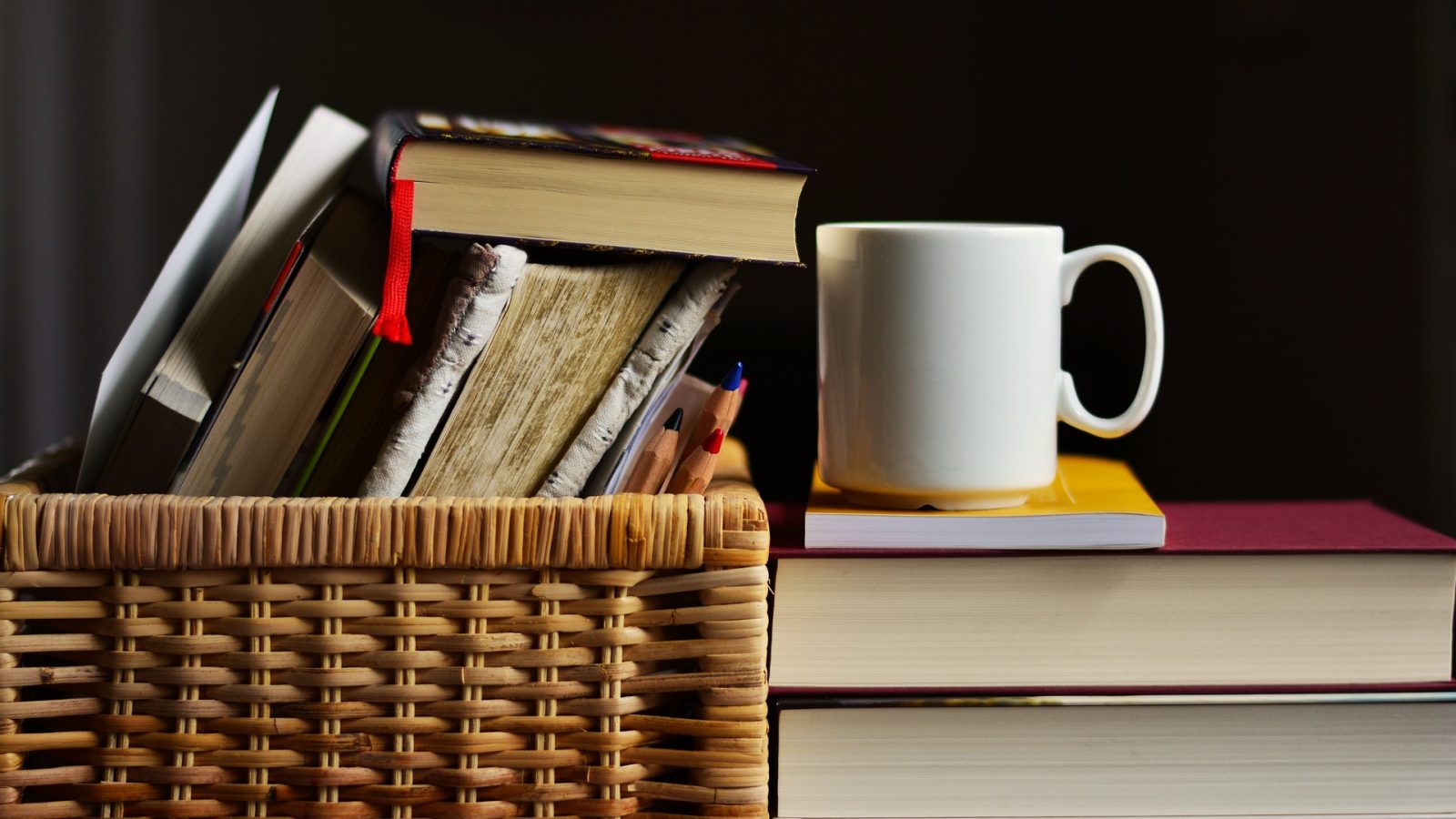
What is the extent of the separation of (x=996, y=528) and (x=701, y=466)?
16 centimetres

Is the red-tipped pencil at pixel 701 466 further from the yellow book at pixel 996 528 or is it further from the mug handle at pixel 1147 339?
the mug handle at pixel 1147 339

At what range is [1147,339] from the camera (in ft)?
2.23

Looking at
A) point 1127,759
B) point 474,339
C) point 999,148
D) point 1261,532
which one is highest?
point 999,148

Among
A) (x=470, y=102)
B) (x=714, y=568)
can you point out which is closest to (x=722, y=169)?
(x=714, y=568)

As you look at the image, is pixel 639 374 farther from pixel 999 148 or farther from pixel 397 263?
pixel 999 148

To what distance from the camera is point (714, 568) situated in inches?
23.0

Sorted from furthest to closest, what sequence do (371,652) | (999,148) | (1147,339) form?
(999,148) → (1147,339) → (371,652)

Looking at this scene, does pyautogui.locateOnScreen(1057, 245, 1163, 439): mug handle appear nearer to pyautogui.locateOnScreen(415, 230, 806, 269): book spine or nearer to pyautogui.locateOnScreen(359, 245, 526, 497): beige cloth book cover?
pyautogui.locateOnScreen(415, 230, 806, 269): book spine

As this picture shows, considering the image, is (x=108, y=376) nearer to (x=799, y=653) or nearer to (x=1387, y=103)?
(x=799, y=653)

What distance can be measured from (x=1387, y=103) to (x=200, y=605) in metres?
0.93

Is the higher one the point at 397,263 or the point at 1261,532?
the point at 397,263

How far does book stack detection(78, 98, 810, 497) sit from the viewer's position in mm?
603

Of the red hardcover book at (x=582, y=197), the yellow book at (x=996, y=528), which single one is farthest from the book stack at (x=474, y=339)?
the yellow book at (x=996, y=528)

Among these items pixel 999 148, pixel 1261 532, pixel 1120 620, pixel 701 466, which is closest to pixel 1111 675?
pixel 1120 620
